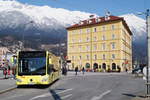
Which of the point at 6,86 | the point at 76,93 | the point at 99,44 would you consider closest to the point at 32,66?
the point at 6,86

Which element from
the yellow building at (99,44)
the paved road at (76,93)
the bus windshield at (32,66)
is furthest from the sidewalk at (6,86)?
the yellow building at (99,44)

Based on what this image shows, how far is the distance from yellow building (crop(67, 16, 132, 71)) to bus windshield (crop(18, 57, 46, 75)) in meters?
67.9

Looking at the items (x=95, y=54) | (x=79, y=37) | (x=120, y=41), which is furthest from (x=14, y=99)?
(x=79, y=37)

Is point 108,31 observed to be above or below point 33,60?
above

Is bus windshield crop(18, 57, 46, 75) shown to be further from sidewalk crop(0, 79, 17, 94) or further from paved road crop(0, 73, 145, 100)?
sidewalk crop(0, 79, 17, 94)

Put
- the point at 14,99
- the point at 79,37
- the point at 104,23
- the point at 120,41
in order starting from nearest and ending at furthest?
1. the point at 14,99
2. the point at 120,41
3. the point at 104,23
4. the point at 79,37

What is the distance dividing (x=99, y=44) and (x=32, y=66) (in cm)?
7845

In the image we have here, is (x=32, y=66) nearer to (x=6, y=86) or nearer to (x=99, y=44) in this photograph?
(x=6, y=86)

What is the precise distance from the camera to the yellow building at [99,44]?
304 feet

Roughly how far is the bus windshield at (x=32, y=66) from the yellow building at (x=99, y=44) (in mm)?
67882

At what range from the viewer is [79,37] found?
106062mm

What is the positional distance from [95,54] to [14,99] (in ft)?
279

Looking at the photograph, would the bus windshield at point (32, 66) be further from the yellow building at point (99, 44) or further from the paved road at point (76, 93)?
the yellow building at point (99, 44)

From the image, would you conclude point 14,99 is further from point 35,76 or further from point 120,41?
point 120,41
